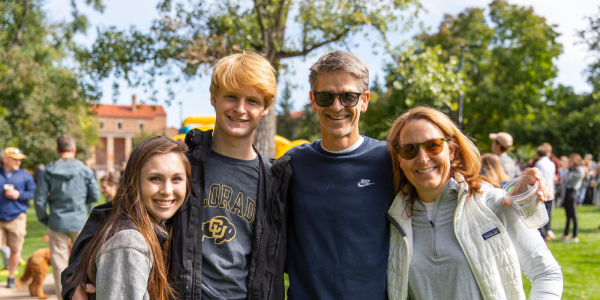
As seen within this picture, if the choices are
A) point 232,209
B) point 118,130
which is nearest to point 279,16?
point 232,209

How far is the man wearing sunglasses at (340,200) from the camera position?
243 cm

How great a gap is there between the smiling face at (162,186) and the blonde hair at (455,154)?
3.98 feet

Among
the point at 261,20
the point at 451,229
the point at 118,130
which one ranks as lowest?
the point at 451,229

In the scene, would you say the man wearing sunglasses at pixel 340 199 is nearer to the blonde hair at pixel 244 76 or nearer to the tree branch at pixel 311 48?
the blonde hair at pixel 244 76

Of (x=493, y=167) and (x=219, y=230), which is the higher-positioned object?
(x=493, y=167)

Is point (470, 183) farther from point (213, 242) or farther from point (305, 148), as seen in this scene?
point (213, 242)

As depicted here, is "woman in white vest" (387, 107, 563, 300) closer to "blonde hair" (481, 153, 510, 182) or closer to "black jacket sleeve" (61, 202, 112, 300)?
"black jacket sleeve" (61, 202, 112, 300)

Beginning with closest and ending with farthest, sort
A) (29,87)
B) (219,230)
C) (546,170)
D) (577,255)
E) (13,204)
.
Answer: (219,230)
(13,204)
(546,170)
(577,255)
(29,87)

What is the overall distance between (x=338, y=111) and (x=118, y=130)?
85465mm

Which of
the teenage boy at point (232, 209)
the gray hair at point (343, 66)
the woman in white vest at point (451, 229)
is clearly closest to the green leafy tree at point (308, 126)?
the gray hair at point (343, 66)

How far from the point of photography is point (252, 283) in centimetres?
236

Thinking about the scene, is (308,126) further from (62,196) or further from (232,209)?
(232,209)

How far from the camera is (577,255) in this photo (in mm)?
8891

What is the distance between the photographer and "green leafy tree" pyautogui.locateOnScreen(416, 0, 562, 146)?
25.9 metres
